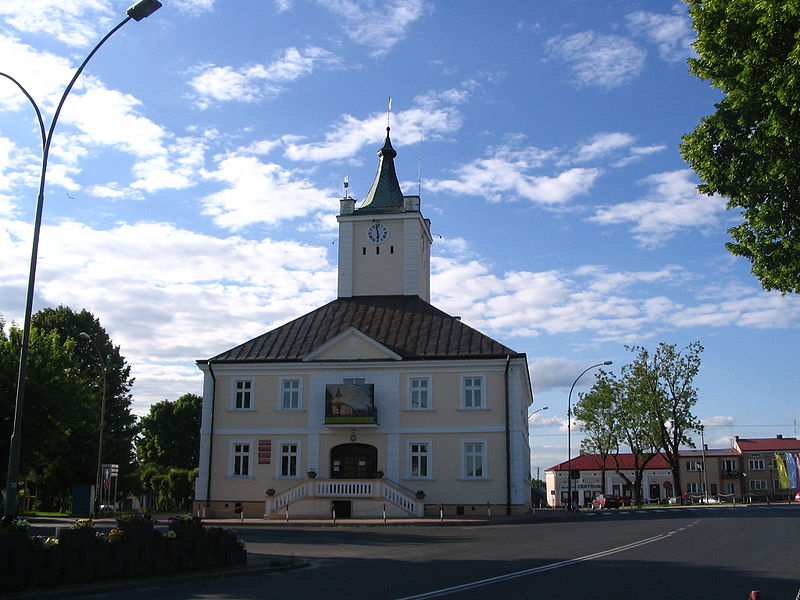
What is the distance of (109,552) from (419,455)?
2797 cm

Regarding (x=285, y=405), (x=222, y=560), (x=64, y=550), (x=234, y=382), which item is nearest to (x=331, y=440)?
(x=285, y=405)

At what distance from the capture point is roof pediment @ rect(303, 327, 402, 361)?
4222 cm

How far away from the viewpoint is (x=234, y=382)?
43250 mm

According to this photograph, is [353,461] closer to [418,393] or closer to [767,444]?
[418,393]

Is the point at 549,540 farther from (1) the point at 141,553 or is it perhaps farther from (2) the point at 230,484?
(2) the point at 230,484

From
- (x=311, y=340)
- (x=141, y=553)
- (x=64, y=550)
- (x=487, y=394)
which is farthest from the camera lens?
(x=311, y=340)

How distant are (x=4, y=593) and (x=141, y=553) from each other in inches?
107

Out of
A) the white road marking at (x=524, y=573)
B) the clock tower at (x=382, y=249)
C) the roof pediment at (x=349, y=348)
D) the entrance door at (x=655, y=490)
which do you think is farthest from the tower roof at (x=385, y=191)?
the entrance door at (x=655, y=490)

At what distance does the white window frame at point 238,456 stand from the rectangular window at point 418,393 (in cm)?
825

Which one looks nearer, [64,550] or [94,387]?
[64,550]

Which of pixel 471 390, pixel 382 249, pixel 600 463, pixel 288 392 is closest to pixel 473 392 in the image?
pixel 471 390

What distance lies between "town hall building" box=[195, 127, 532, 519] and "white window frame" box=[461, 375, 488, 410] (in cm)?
5

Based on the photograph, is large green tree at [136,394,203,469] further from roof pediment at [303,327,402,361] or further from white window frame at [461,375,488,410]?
white window frame at [461,375,488,410]

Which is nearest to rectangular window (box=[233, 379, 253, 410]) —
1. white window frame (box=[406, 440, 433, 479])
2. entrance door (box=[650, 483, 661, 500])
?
white window frame (box=[406, 440, 433, 479])
